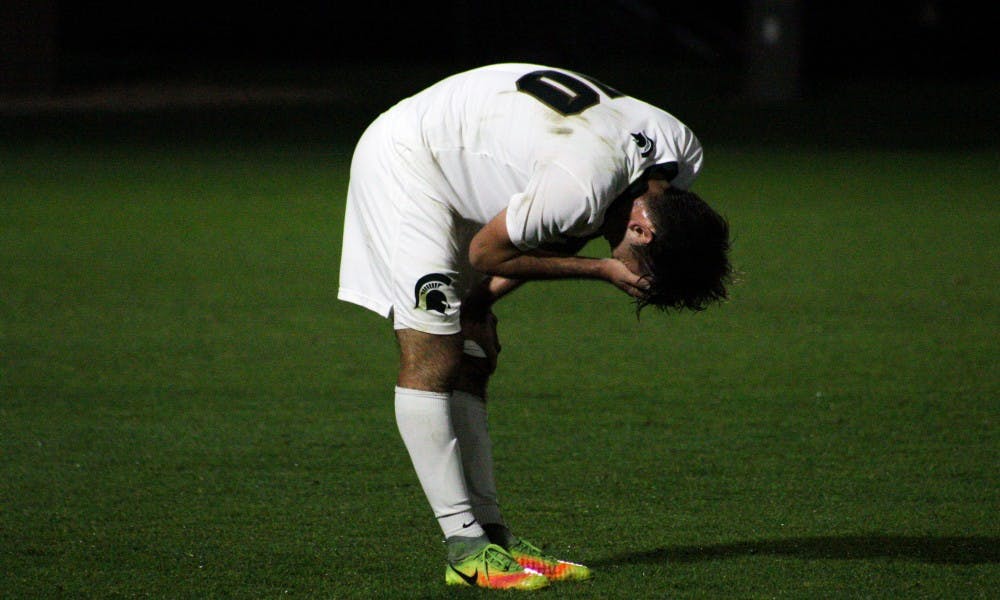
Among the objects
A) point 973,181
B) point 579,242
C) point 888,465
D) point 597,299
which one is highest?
point 579,242

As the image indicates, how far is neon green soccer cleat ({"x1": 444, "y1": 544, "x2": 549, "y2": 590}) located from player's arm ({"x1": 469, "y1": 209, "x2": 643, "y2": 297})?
77cm

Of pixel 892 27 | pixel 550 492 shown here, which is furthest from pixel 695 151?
pixel 892 27

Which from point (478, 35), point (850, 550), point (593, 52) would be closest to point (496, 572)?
point (850, 550)

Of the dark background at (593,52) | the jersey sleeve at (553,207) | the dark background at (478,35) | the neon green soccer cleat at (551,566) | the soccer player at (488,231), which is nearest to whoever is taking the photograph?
the jersey sleeve at (553,207)

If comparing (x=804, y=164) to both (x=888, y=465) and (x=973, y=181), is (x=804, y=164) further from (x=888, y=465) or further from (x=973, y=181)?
(x=888, y=465)

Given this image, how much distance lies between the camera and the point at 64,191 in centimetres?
1352

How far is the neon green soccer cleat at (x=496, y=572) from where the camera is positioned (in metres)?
3.77

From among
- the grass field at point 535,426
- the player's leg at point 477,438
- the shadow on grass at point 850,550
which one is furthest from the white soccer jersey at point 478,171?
the shadow on grass at point 850,550

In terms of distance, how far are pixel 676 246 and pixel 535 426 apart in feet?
7.65

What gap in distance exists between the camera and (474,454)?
396 cm

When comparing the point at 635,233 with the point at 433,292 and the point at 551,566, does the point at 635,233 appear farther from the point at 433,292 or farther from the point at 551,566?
the point at 551,566

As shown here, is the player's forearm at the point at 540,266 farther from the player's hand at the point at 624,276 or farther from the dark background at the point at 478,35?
the dark background at the point at 478,35

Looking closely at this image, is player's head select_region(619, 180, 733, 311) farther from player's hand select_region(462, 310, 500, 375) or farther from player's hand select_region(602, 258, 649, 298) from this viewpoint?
player's hand select_region(462, 310, 500, 375)

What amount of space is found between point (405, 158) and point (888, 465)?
2342mm
